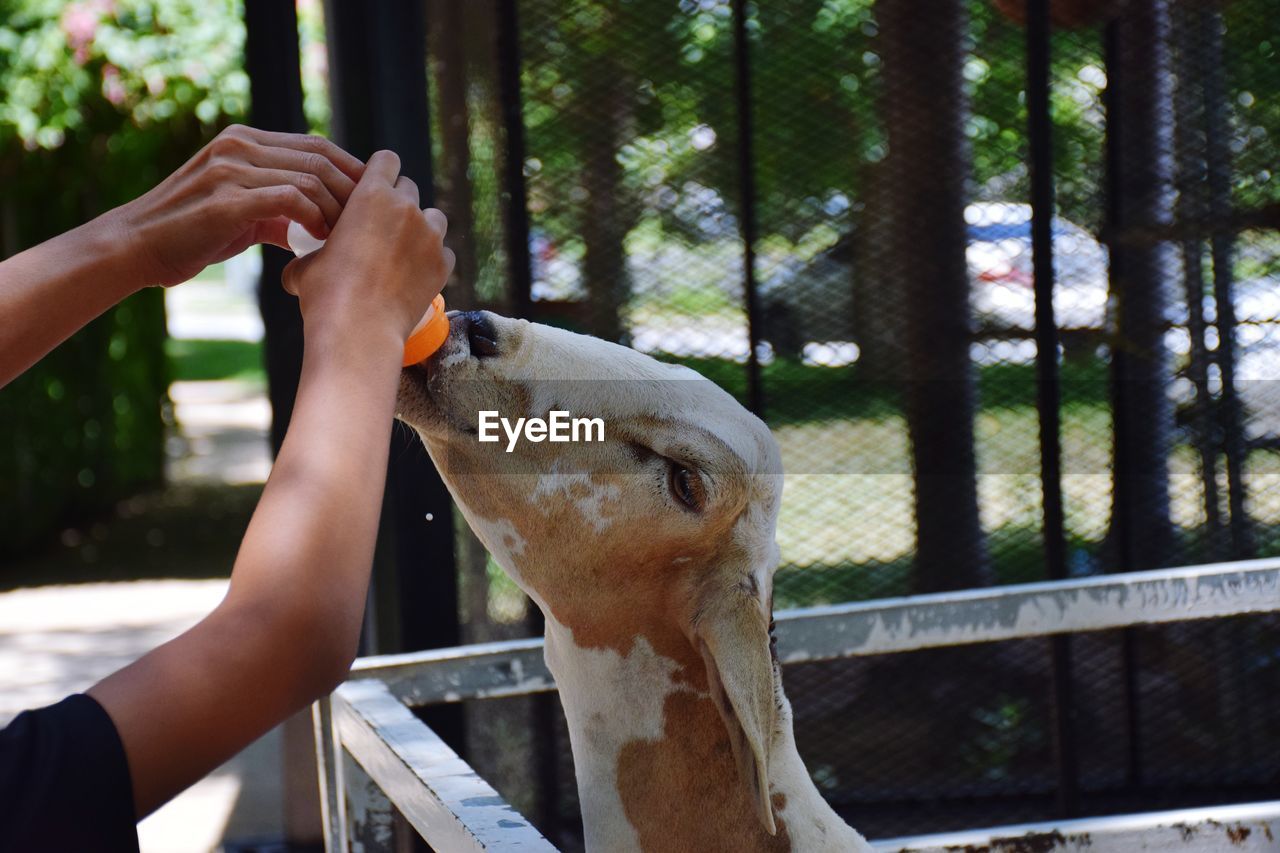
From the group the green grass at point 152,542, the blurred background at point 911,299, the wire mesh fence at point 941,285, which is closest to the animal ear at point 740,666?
the blurred background at point 911,299

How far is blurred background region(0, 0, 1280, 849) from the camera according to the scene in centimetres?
324

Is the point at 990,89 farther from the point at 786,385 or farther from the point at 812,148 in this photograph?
the point at 786,385

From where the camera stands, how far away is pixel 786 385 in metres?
3.40

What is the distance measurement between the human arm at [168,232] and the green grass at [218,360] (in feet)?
59.4

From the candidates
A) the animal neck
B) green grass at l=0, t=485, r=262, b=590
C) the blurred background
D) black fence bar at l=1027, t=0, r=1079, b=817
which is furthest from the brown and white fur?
green grass at l=0, t=485, r=262, b=590

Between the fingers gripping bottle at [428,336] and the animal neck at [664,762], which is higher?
the fingers gripping bottle at [428,336]

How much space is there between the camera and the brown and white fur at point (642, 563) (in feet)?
5.59

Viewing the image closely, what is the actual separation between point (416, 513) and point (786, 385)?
0.99 metres

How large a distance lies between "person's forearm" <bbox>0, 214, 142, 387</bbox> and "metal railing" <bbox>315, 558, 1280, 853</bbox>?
0.77 meters

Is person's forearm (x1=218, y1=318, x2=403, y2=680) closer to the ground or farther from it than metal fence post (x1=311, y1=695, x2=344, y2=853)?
farther from it

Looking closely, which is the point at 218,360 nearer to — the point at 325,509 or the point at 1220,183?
the point at 1220,183

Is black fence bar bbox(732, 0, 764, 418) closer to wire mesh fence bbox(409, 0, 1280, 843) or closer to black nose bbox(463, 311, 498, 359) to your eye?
wire mesh fence bbox(409, 0, 1280, 843)

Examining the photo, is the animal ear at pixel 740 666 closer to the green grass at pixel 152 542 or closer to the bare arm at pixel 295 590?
the bare arm at pixel 295 590

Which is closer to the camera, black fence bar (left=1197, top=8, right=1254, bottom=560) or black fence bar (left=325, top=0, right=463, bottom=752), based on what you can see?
black fence bar (left=325, top=0, right=463, bottom=752)
